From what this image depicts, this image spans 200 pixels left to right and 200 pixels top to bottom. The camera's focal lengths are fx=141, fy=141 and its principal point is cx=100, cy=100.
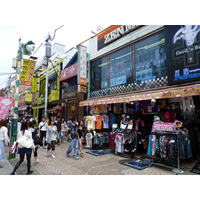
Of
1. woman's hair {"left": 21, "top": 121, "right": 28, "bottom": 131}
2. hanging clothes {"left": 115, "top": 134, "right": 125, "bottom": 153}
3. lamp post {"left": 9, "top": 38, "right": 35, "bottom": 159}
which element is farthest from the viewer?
lamp post {"left": 9, "top": 38, "right": 35, "bottom": 159}

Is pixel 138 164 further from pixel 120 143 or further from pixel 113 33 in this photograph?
pixel 113 33

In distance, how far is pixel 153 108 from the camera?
7602 mm

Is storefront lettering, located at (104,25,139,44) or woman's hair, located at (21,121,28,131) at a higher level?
storefront lettering, located at (104,25,139,44)

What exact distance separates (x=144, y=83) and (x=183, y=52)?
2.56 meters

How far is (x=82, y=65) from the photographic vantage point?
1224 cm

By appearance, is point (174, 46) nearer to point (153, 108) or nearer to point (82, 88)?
point (153, 108)

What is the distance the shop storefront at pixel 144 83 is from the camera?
6.38m

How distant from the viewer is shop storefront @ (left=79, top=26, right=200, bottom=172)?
6.38 meters

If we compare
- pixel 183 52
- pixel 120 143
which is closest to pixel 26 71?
pixel 120 143

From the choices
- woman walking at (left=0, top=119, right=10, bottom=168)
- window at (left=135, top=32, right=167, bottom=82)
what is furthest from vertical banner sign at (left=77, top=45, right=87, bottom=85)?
woman walking at (left=0, top=119, right=10, bottom=168)

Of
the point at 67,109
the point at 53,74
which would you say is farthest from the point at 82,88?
the point at 53,74

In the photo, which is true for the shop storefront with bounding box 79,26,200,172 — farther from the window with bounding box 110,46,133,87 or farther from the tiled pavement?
Result: the tiled pavement

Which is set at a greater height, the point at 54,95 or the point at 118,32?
the point at 118,32

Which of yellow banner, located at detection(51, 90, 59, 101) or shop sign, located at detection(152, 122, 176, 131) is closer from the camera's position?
shop sign, located at detection(152, 122, 176, 131)
